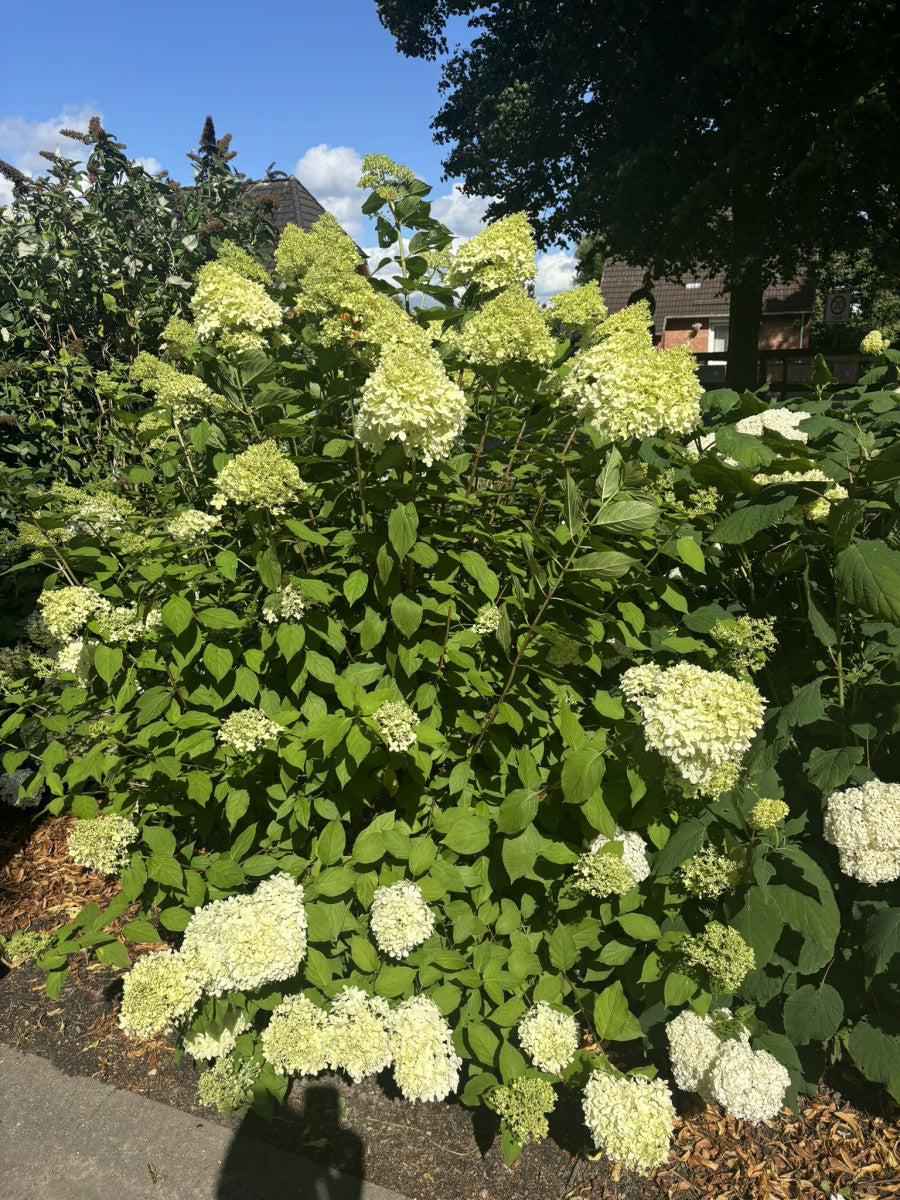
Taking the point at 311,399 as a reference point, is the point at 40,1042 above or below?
below

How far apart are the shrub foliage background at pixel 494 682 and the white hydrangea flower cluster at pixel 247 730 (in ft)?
0.06

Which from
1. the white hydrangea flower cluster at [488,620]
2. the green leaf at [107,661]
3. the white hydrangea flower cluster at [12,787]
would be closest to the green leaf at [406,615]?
the white hydrangea flower cluster at [488,620]

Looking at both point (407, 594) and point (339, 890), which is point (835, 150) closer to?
point (407, 594)

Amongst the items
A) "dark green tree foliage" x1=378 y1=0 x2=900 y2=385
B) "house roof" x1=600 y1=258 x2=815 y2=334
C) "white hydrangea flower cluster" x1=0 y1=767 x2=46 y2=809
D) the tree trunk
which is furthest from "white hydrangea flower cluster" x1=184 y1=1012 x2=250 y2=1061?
→ "house roof" x1=600 y1=258 x2=815 y2=334

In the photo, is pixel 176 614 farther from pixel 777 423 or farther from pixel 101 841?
pixel 777 423

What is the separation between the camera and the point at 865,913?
228cm

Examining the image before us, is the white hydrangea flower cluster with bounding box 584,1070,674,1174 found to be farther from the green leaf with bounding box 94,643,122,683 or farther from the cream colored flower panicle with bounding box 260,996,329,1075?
the green leaf with bounding box 94,643,122,683

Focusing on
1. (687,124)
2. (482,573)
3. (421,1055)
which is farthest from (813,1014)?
(687,124)

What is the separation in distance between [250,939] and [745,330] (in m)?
15.1

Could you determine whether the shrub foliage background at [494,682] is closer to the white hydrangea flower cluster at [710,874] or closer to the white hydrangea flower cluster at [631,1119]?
the white hydrangea flower cluster at [710,874]

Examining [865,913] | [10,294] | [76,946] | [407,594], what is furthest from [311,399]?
[10,294]

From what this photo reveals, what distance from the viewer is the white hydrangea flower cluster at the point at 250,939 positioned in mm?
1856

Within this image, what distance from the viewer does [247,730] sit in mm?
1961

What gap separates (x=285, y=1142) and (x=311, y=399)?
2.56 m
